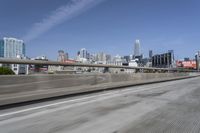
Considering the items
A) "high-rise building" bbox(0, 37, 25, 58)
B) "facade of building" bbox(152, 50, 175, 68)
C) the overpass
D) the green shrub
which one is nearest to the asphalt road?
the overpass

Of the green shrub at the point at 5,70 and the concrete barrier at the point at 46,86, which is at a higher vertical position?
the green shrub at the point at 5,70

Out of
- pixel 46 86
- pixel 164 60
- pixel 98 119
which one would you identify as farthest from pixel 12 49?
pixel 164 60

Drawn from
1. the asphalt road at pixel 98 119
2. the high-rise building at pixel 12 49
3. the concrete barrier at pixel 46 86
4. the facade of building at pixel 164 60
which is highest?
the facade of building at pixel 164 60

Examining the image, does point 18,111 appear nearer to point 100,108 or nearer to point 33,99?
point 33,99

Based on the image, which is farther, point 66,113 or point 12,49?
point 12,49

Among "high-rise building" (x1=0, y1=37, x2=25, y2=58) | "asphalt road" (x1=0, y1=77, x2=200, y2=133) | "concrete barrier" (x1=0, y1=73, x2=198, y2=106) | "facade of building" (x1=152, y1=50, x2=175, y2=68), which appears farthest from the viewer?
"facade of building" (x1=152, y1=50, x2=175, y2=68)

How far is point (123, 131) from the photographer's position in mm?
4953

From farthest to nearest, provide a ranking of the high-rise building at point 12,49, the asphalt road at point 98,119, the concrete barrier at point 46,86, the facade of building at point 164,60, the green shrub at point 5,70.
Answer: the facade of building at point 164,60, the high-rise building at point 12,49, the green shrub at point 5,70, the concrete barrier at point 46,86, the asphalt road at point 98,119

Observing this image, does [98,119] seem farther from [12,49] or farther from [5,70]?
[12,49]

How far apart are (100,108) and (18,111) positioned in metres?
2.40

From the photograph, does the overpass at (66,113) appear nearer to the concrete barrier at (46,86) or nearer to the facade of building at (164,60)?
the concrete barrier at (46,86)

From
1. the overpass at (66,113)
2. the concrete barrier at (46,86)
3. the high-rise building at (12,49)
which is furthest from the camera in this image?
the high-rise building at (12,49)

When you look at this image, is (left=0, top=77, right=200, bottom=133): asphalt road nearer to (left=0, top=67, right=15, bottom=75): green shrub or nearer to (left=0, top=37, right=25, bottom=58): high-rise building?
(left=0, top=67, right=15, bottom=75): green shrub

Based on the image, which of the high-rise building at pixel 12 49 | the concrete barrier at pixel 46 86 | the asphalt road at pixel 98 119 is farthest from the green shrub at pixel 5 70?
the high-rise building at pixel 12 49
